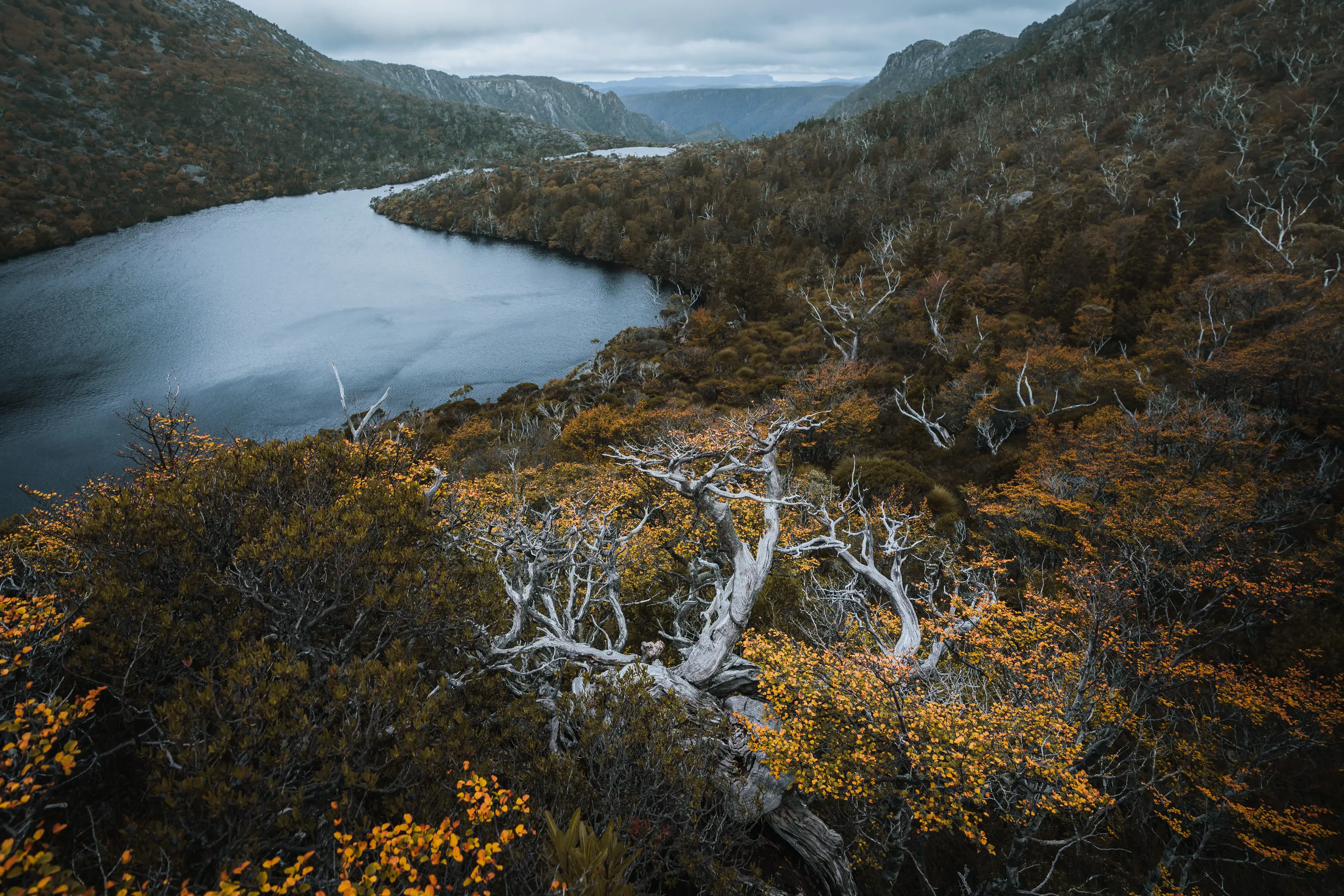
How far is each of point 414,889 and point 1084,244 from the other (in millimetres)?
67834

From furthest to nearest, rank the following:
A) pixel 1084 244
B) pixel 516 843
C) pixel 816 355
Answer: pixel 816 355
pixel 1084 244
pixel 516 843

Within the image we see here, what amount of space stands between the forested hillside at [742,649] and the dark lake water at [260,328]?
73.7 ft

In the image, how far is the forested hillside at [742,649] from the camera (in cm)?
733

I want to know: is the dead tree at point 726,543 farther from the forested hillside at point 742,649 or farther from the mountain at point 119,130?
the mountain at point 119,130

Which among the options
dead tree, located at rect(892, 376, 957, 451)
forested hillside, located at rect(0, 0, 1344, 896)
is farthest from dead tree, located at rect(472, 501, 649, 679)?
dead tree, located at rect(892, 376, 957, 451)

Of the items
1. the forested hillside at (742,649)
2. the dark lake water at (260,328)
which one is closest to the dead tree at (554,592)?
the forested hillside at (742,649)

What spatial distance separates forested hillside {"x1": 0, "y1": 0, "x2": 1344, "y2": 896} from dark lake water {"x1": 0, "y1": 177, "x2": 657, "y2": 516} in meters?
22.5

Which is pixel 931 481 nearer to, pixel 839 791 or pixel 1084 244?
pixel 839 791

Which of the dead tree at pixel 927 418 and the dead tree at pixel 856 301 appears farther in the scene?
the dead tree at pixel 856 301

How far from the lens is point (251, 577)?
941 centimetres

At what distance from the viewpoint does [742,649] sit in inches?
658

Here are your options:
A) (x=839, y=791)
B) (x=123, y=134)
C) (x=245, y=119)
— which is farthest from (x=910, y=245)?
(x=245, y=119)

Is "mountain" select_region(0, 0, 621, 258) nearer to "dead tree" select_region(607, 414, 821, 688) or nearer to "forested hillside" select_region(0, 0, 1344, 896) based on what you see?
"forested hillside" select_region(0, 0, 1344, 896)

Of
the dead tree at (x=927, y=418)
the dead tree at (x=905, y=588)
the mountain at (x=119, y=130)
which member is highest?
the mountain at (x=119, y=130)
